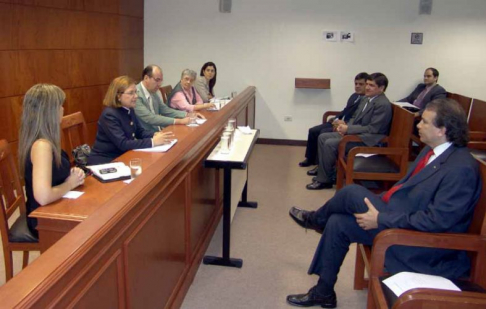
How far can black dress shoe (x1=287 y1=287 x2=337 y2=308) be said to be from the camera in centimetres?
272

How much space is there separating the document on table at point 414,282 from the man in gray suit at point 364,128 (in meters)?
2.46

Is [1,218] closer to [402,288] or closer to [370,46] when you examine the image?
[402,288]

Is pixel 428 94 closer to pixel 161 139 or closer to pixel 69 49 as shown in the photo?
pixel 161 139

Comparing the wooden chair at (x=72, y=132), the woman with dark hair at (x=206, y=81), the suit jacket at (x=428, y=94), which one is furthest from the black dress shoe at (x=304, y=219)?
the suit jacket at (x=428, y=94)

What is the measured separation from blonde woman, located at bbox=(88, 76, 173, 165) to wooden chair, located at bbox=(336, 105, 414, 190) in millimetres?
1761

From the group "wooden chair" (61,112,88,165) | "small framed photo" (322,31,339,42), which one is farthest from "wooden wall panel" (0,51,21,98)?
"small framed photo" (322,31,339,42)

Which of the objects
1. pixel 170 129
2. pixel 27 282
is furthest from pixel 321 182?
pixel 27 282

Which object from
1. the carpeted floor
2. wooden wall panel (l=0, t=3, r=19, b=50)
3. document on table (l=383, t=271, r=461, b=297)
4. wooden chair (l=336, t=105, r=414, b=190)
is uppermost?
wooden wall panel (l=0, t=3, r=19, b=50)

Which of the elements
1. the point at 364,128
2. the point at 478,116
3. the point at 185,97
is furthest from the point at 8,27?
the point at 478,116

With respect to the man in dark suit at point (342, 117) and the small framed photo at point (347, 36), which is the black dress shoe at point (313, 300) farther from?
the small framed photo at point (347, 36)

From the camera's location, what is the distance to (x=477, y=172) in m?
2.19

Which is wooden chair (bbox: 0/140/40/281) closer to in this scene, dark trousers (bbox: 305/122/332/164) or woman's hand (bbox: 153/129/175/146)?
woman's hand (bbox: 153/129/175/146)

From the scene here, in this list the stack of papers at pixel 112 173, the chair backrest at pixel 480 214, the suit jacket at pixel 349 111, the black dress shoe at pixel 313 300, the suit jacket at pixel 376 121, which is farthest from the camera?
the suit jacket at pixel 349 111

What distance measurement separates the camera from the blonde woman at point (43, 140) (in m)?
2.18
